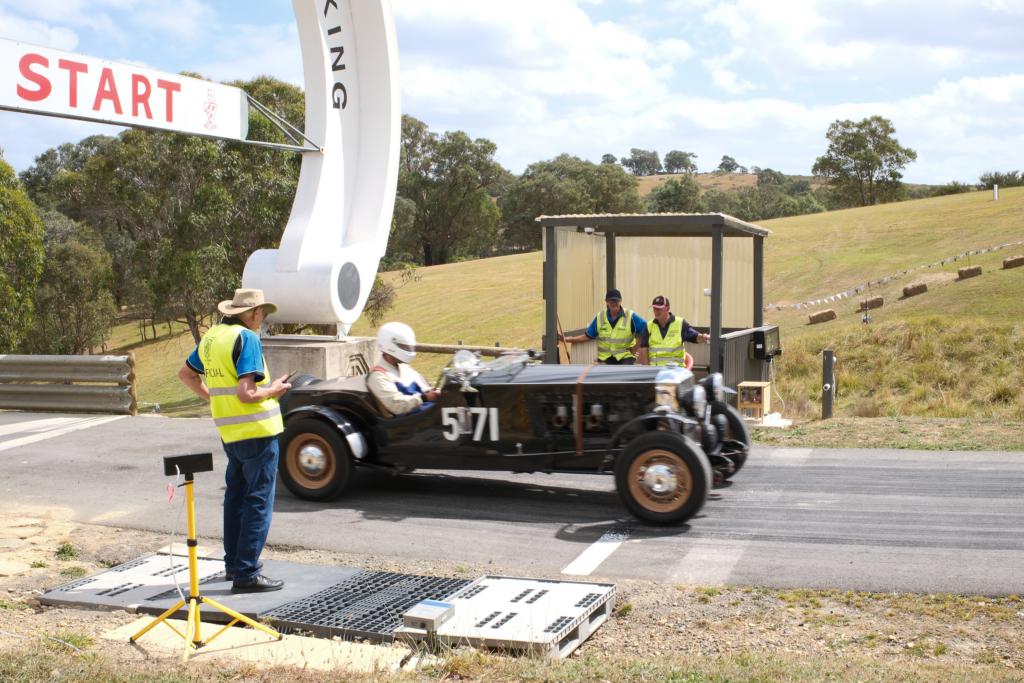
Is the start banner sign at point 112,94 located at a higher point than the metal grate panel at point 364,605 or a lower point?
higher

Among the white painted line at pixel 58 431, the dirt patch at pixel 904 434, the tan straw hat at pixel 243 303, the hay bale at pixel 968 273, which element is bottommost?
the white painted line at pixel 58 431

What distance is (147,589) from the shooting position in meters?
6.75

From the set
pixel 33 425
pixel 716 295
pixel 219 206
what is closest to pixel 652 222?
pixel 716 295

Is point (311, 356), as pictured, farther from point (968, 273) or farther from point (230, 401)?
point (968, 273)

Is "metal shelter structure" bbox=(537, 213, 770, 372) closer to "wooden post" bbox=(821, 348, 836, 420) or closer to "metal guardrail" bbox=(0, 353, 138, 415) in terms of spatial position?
"wooden post" bbox=(821, 348, 836, 420)

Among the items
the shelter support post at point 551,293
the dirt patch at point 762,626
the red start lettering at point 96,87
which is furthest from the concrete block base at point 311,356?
the dirt patch at point 762,626

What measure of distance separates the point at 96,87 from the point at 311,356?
4.67m

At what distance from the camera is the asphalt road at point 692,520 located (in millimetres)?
7043

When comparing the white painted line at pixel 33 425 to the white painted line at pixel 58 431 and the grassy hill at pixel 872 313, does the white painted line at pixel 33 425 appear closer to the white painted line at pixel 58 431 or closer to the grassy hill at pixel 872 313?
the white painted line at pixel 58 431

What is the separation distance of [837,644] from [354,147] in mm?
11892

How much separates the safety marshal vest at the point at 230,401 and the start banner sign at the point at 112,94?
6.50 meters

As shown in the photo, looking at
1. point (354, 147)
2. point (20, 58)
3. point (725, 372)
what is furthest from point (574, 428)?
point (354, 147)

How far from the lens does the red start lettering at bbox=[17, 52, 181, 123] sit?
11.4m

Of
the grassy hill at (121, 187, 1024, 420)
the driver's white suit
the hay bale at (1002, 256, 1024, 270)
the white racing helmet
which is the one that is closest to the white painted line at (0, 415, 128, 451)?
the driver's white suit
